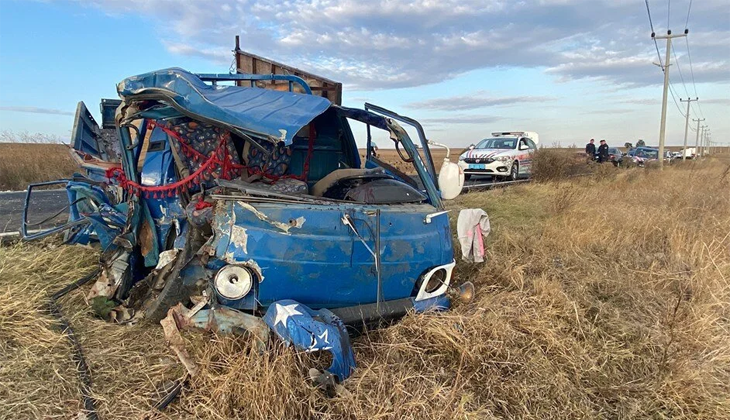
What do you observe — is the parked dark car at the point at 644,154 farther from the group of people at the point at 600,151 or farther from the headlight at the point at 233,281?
the headlight at the point at 233,281

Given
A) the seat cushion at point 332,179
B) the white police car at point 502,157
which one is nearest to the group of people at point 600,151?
the white police car at point 502,157

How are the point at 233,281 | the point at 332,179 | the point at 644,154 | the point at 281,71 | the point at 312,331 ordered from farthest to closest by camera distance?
the point at 644,154 < the point at 281,71 < the point at 332,179 < the point at 233,281 < the point at 312,331

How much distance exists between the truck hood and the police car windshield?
13.3 m

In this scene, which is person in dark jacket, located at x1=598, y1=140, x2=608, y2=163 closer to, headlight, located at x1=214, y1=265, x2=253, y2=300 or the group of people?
the group of people

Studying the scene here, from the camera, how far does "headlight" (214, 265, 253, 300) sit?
105 inches

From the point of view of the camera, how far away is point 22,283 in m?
3.67

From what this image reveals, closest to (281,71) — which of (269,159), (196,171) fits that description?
(269,159)

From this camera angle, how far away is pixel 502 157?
14.6 m

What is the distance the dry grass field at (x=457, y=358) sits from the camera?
236 centimetres

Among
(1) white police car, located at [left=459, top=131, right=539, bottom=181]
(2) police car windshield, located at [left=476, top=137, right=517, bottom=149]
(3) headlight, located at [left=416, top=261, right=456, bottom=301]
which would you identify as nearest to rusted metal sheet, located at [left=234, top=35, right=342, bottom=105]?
(3) headlight, located at [left=416, top=261, right=456, bottom=301]

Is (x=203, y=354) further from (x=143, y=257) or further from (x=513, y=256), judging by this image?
(x=513, y=256)

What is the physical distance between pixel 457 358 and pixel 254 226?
1.54 meters

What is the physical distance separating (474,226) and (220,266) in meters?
2.06

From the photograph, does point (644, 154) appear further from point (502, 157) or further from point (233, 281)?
point (233, 281)
